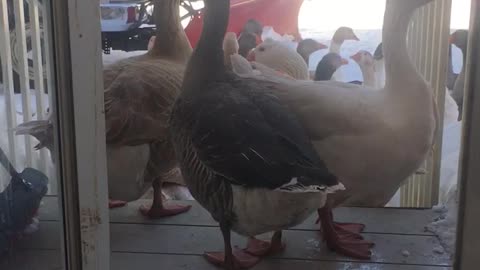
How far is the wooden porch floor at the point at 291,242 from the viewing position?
0.99m

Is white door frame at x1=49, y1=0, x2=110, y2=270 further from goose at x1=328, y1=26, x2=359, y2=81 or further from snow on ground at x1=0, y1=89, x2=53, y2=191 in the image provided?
goose at x1=328, y1=26, x2=359, y2=81

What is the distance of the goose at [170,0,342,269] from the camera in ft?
2.85

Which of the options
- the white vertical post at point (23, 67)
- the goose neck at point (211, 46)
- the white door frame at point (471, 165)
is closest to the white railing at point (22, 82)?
the white vertical post at point (23, 67)

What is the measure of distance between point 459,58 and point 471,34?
0.35m

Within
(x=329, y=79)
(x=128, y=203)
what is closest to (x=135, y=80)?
(x=128, y=203)

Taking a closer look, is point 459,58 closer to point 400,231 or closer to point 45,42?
point 400,231

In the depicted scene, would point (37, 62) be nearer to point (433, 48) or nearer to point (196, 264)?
point (196, 264)

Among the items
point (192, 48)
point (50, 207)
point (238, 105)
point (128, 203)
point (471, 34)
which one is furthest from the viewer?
point (128, 203)

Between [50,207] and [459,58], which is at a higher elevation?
[459,58]

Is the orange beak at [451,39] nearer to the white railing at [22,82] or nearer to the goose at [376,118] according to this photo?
the goose at [376,118]

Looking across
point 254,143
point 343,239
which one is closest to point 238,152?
point 254,143

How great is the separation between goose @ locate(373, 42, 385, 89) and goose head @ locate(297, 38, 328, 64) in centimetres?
10

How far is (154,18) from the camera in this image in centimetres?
105

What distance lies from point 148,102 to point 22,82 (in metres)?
0.29
